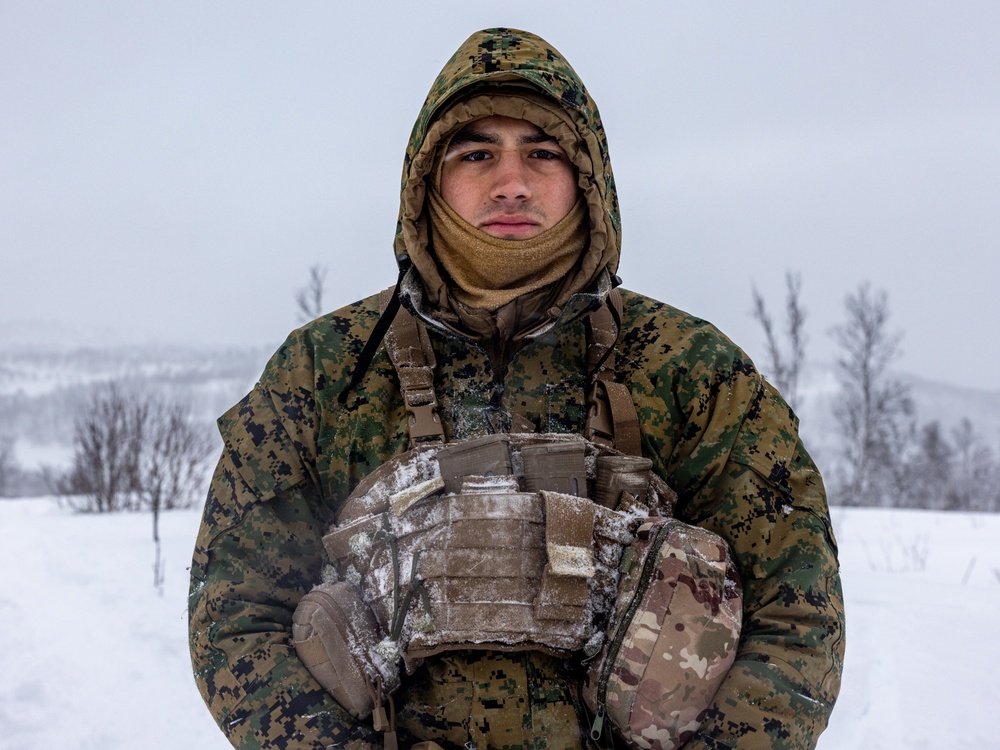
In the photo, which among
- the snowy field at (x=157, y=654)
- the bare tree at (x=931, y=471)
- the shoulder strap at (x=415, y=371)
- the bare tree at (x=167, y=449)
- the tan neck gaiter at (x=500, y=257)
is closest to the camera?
the shoulder strap at (x=415, y=371)

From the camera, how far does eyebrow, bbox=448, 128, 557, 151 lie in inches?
89.0

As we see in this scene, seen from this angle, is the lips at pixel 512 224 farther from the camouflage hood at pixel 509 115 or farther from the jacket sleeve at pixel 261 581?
the jacket sleeve at pixel 261 581

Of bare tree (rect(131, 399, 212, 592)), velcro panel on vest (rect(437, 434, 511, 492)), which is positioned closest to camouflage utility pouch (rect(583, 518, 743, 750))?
velcro panel on vest (rect(437, 434, 511, 492))

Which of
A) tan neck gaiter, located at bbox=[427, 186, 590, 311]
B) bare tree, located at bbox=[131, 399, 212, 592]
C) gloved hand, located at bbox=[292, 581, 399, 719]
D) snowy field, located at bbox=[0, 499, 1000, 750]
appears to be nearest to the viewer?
gloved hand, located at bbox=[292, 581, 399, 719]

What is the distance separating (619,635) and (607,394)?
0.60 meters

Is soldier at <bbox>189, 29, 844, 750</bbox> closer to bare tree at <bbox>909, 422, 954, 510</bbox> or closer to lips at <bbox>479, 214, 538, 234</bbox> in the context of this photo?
lips at <bbox>479, 214, 538, 234</bbox>

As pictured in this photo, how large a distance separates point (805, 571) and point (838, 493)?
2695 cm

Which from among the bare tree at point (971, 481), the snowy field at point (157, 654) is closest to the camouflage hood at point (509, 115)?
the snowy field at point (157, 654)

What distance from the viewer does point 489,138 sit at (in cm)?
226

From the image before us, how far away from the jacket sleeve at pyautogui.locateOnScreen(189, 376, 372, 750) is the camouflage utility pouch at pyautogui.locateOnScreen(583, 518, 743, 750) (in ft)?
1.94

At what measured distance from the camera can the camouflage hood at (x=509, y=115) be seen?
2.23 meters

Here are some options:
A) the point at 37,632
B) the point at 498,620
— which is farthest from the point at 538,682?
the point at 37,632

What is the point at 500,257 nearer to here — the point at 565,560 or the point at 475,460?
the point at 475,460

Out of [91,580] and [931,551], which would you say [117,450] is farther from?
[931,551]
